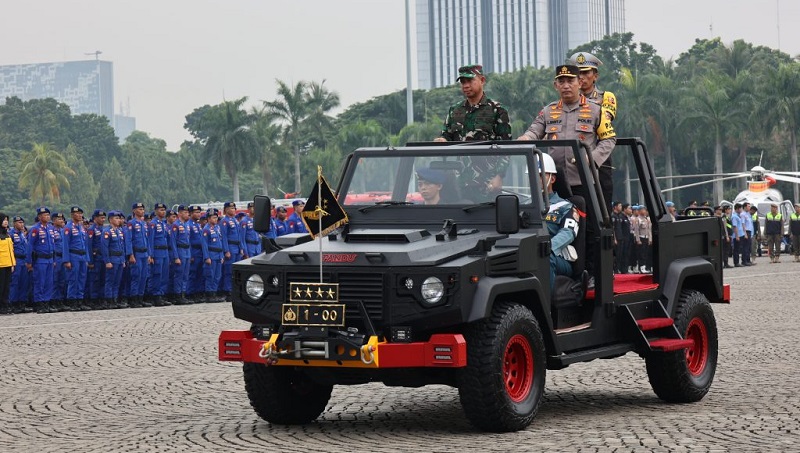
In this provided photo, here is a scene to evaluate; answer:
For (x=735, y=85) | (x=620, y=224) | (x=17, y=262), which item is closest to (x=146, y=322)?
(x=17, y=262)

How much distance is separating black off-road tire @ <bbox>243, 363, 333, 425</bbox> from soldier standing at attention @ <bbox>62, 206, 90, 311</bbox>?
686 inches

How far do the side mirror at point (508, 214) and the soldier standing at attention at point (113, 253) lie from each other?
18.7m

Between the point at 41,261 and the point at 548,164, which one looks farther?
the point at 41,261

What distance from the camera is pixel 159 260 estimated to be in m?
28.4

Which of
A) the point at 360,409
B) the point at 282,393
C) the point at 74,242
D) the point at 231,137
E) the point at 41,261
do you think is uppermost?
the point at 231,137

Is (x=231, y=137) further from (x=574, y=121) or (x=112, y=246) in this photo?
(x=574, y=121)

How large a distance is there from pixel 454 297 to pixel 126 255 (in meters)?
19.6

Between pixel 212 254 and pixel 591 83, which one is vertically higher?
pixel 591 83

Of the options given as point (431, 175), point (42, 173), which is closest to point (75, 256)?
point (431, 175)

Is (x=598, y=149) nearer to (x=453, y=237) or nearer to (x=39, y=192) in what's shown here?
(x=453, y=237)

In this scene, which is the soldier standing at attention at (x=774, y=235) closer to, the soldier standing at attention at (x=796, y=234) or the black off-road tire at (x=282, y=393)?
the soldier standing at attention at (x=796, y=234)

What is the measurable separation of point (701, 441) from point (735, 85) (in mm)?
84463

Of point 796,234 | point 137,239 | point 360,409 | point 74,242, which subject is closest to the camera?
point 360,409

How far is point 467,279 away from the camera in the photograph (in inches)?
362
